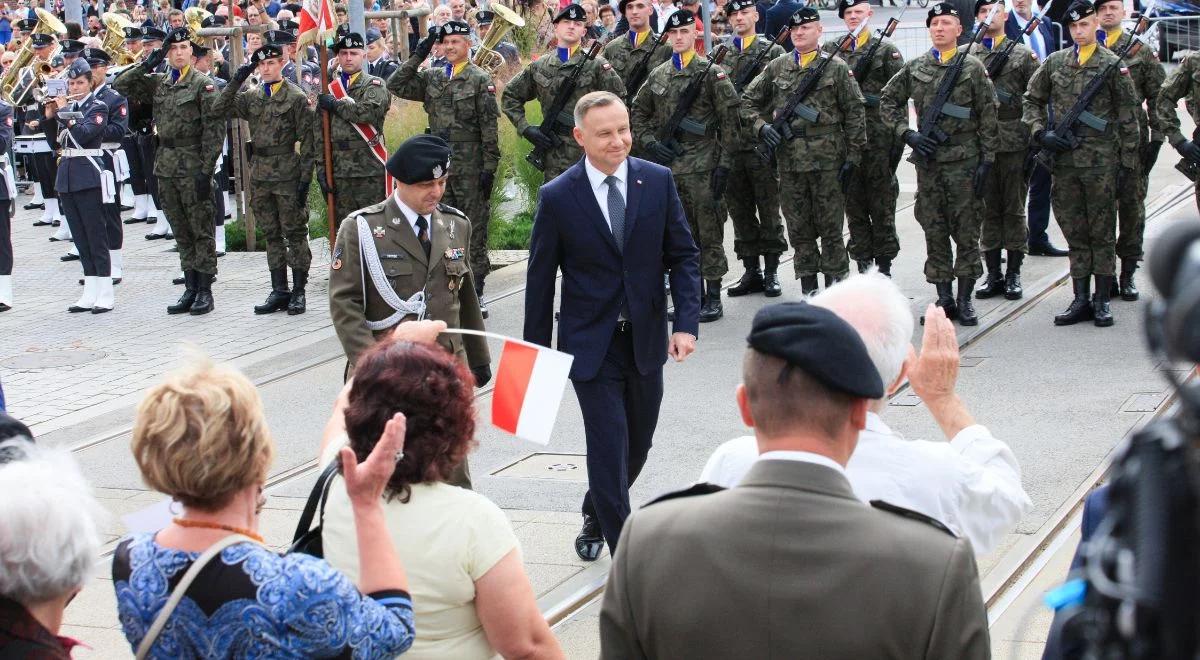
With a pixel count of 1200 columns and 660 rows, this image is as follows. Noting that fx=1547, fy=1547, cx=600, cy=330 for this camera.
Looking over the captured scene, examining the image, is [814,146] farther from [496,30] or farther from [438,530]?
[438,530]

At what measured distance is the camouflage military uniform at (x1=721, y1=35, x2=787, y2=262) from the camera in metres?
12.1

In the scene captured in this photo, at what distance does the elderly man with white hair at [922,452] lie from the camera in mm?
2994

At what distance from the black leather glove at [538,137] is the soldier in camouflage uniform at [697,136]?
87cm

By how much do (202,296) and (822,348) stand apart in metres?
10.8

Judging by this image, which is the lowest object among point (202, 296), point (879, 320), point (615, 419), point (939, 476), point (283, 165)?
point (202, 296)

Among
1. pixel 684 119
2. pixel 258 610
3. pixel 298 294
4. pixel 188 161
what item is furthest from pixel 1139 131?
pixel 258 610

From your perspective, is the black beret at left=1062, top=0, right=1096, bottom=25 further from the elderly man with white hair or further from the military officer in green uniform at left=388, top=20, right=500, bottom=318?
the elderly man with white hair

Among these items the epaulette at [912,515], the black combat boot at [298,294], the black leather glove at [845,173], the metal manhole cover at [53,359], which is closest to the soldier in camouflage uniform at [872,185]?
the black leather glove at [845,173]

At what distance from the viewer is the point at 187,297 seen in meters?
12.7

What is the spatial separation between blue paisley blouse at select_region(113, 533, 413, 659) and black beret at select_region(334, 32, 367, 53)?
999cm

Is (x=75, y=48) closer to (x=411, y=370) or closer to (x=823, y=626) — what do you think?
(x=411, y=370)

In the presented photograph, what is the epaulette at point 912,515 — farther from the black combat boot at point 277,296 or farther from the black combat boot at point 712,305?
the black combat boot at point 277,296

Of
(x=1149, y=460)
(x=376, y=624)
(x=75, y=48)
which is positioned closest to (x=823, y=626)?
(x=376, y=624)

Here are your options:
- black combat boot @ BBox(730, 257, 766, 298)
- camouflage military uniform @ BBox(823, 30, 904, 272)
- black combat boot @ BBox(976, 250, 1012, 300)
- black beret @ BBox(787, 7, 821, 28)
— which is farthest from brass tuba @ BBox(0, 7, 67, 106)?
black combat boot @ BBox(976, 250, 1012, 300)
